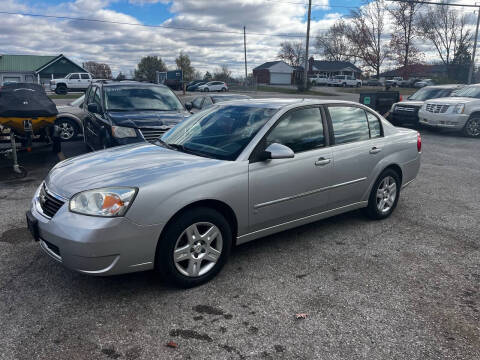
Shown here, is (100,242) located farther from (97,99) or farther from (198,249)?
(97,99)

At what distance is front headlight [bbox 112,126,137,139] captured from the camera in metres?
7.20

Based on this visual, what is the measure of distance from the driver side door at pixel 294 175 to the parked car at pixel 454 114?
10.6 m

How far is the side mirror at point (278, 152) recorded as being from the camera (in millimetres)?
3768

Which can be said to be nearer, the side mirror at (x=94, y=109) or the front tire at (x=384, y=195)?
the front tire at (x=384, y=195)

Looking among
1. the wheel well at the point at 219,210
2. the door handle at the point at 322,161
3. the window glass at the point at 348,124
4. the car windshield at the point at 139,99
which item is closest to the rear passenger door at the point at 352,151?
the window glass at the point at 348,124

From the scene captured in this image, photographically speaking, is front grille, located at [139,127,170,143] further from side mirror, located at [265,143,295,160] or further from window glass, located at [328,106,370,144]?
side mirror, located at [265,143,295,160]

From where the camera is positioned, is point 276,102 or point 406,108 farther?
point 406,108

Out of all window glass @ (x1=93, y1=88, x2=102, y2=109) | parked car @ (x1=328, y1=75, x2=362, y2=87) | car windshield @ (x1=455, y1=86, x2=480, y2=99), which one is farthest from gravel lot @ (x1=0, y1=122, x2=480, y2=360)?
parked car @ (x1=328, y1=75, x2=362, y2=87)

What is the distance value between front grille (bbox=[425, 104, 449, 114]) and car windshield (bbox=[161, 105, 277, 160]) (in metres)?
11.2

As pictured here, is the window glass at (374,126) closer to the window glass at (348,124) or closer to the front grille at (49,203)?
the window glass at (348,124)

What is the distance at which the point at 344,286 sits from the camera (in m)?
3.62

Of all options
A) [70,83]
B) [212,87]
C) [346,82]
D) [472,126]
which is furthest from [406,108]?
[346,82]

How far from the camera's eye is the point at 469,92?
14492 millimetres

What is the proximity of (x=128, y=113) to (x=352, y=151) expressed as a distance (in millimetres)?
4715
